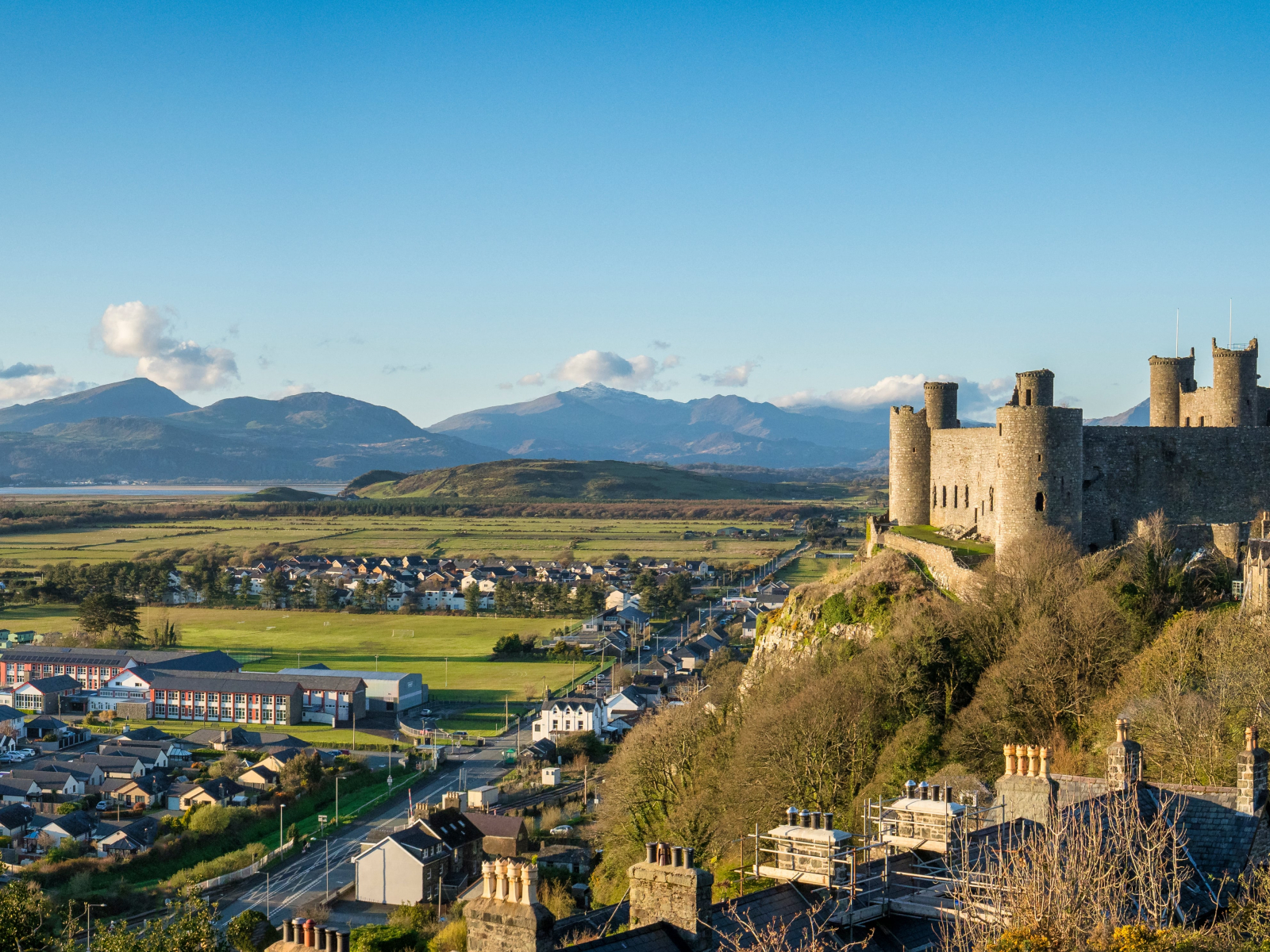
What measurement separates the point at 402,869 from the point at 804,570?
8809 centimetres

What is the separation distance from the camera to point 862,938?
1320cm

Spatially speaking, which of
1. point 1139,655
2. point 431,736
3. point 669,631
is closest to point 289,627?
point 669,631

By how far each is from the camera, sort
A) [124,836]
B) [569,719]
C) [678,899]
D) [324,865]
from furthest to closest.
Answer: [569,719]
[124,836]
[324,865]
[678,899]

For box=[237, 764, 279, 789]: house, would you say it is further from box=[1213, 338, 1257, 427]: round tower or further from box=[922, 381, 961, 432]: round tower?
box=[1213, 338, 1257, 427]: round tower

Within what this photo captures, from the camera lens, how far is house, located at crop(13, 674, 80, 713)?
7862 cm

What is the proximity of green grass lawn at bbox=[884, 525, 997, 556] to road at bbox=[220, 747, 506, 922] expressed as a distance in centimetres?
2243

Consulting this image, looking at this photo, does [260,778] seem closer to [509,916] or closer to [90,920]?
[90,920]

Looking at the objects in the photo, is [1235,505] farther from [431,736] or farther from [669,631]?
[669,631]

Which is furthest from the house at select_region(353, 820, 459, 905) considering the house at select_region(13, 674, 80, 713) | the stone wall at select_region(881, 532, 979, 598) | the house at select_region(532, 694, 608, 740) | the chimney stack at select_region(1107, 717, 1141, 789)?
the house at select_region(13, 674, 80, 713)

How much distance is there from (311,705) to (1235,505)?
2221 inches

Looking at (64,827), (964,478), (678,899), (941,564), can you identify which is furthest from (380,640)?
(678,899)

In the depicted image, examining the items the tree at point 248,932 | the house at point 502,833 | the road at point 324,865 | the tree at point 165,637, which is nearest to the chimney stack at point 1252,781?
the tree at point 248,932

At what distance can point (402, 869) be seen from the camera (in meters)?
42.6

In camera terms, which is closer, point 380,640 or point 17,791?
point 17,791
